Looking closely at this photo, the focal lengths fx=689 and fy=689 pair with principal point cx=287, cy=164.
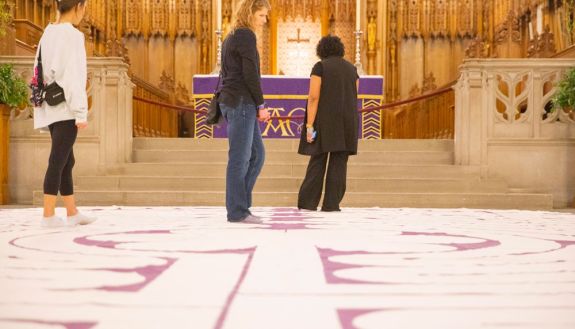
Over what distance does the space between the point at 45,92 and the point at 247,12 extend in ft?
4.55

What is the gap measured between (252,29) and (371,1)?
11.1 m

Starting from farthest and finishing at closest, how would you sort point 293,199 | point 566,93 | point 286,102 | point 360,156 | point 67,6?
point 286,102
point 360,156
point 566,93
point 293,199
point 67,6

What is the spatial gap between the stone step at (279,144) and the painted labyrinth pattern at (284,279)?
4999 millimetres

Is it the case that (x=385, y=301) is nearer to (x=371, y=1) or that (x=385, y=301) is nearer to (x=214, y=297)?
(x=214, y=297)

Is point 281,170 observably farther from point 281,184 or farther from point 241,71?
point 241,71

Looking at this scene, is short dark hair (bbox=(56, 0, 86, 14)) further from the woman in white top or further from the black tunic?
the black tunic

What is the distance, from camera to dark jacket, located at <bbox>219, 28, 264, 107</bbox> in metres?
4.51

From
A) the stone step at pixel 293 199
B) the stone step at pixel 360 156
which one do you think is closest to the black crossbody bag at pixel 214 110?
the stone step at pixel 293 199

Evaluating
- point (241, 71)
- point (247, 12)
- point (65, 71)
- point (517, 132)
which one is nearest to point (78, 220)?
point (65, 71)

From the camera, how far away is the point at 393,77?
15.2 m

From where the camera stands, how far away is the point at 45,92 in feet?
13.9

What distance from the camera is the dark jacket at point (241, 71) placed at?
4.51 metres

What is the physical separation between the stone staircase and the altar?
181 centimetres

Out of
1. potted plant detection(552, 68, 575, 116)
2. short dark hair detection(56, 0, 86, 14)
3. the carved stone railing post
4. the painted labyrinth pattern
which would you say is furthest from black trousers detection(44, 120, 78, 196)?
potted plant detection(552, 68, 575, 116)
